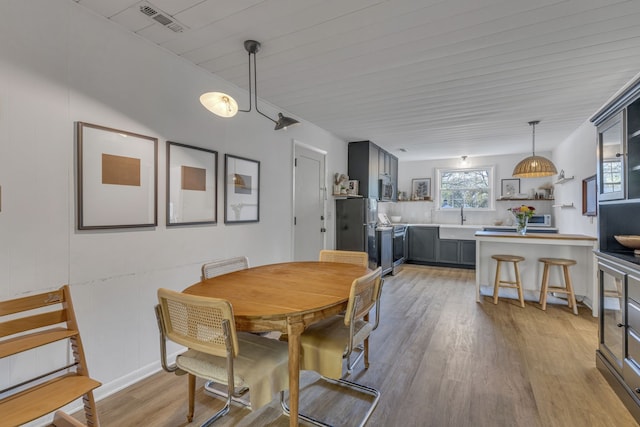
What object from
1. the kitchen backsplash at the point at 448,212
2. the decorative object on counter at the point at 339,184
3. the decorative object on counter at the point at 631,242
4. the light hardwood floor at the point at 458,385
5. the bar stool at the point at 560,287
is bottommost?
the light hardwood floor at the point at 458,385

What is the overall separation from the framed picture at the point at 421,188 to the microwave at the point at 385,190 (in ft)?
3.44

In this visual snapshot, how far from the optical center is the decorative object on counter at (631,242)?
6.94 ft

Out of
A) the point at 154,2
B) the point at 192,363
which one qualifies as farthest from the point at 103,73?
the point at 192,363

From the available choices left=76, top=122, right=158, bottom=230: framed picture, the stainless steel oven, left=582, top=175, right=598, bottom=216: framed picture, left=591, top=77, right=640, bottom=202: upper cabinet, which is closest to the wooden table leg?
left=76, top=122, right=158, bottom=230: framed picture

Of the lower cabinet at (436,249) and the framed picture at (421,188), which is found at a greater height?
the framed picture at (421,188)

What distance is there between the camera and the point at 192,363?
1473 millimetres

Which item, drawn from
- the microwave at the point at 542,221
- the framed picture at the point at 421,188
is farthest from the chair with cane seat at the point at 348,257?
the microwave at the point at 542,221

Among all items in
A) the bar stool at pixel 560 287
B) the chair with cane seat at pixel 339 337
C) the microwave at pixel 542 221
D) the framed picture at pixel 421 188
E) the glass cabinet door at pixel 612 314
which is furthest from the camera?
the framed picture at pixel 421 188

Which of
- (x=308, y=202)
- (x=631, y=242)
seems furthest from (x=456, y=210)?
(x=631, y=242)

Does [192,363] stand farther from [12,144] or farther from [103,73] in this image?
[103,73]

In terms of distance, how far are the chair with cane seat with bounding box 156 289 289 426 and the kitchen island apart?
350 cm

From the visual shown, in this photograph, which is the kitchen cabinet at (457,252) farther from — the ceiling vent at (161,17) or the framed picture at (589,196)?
the ceiling vent at (161,17)

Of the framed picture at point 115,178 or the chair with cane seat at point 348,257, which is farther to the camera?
the chair with cane seat at point 348,257

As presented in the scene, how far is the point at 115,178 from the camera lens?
199 cm
